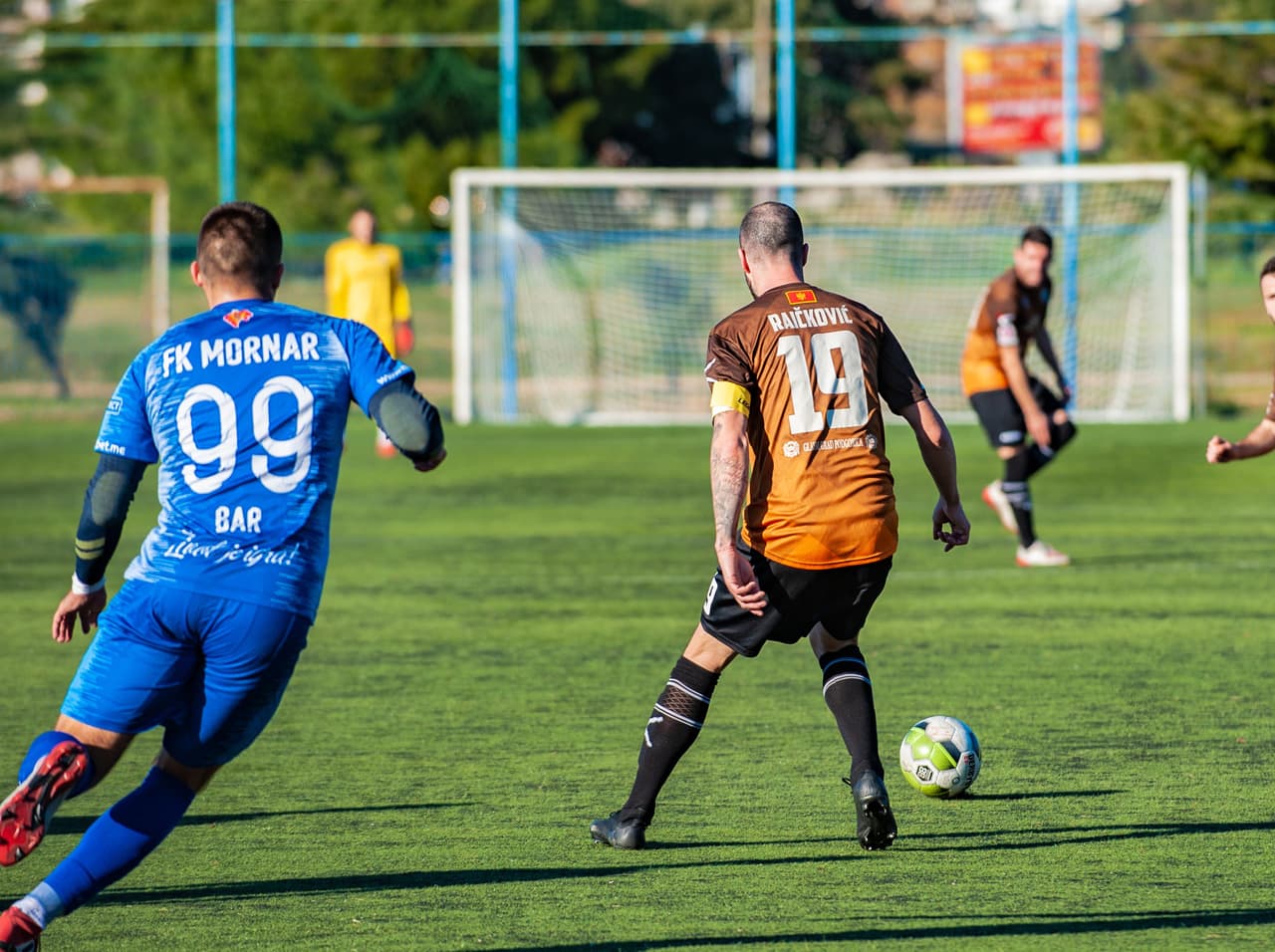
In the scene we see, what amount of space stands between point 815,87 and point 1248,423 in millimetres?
21821

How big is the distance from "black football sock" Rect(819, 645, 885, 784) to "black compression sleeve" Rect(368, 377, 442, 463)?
1.86 meters

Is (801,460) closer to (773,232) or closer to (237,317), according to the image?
(773,232)

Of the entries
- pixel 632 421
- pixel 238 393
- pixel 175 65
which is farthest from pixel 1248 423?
pixel 175 65

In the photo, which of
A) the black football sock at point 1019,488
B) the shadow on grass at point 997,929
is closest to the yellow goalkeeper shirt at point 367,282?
the black football sock at point 1019,488

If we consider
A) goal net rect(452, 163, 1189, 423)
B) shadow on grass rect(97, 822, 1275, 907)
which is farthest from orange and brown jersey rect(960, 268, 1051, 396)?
goal net rect(452, 163, 1189, 423)

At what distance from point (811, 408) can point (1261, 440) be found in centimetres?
269

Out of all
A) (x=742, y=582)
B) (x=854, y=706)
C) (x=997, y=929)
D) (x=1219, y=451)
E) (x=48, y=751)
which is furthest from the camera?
(x=1219, y=451)

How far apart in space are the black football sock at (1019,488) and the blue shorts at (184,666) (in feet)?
28.1

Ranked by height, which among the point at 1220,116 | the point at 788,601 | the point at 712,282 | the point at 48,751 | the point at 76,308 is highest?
the point at 1220,116

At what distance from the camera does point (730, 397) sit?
18.6 ft

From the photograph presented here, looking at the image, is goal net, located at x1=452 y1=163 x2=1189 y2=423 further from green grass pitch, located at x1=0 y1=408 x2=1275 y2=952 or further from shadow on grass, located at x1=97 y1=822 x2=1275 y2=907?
shadow on grass, located at x1=97 y1=822 x2=1275 y2=907

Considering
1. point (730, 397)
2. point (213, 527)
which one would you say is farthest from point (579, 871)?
point (213, 527)

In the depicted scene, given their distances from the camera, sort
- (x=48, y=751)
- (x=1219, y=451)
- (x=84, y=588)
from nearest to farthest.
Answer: (x=48, y=751)
(x=84, y=588)
(x=1219, y=451)

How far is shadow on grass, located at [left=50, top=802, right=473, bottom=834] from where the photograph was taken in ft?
20.6
